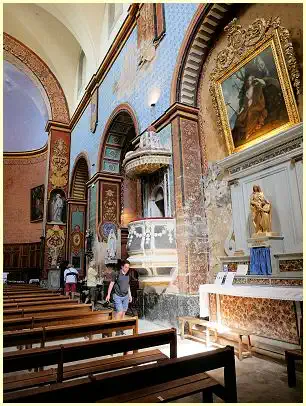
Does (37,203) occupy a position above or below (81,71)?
below

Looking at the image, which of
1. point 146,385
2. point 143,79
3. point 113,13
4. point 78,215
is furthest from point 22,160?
point 146,385

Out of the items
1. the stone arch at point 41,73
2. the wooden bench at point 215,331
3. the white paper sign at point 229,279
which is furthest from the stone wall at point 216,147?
the stone arch at point 41,73

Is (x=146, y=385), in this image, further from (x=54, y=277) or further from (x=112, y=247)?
(x=54, y=277)

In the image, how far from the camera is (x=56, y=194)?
48.8 feet

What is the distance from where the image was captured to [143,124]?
7.95m

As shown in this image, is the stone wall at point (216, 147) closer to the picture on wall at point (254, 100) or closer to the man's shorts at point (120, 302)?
the picture on wall at point (254, 100)

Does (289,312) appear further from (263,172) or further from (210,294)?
(263,172)

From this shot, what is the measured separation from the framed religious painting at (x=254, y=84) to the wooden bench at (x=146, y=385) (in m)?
3.74

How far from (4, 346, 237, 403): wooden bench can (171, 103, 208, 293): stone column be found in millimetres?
3394

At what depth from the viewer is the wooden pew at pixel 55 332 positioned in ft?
9.86

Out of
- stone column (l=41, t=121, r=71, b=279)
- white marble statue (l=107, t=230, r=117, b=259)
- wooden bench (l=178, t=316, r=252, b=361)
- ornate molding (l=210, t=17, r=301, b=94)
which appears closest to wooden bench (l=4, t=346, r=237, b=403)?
wooden bench (l=178, t=316, r=252, b=361)

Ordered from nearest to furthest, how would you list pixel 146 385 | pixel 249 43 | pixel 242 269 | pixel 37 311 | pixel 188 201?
pixel 146 385, pixel 37 311, pixel 242 269, pixel 249 43, pixel 188 201

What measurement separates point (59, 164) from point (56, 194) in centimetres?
168

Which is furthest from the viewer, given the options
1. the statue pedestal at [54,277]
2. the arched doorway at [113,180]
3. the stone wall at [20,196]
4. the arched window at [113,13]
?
the stone wall at [20,196]
